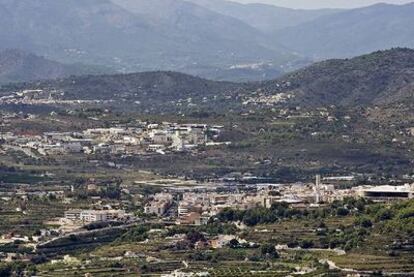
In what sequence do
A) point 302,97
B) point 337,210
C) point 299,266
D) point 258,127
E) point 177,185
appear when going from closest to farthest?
1. point 299,266
2. point 337,210
3. point 177,185
4. point 258,127
5. point 302,97

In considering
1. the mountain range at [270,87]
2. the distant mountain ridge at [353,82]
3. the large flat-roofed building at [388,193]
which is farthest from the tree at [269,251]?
the distant mountain ridge at [353,82]

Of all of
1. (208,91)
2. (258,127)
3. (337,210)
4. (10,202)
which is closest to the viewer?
(337,210)

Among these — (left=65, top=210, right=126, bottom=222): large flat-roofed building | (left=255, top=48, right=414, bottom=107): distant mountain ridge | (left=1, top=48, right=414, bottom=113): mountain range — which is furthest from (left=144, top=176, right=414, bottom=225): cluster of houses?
(left=255, top=48, right=414, bottom=107): distant mountain ridge

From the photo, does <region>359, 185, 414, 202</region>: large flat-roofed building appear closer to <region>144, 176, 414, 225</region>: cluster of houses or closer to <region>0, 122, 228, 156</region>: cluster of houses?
<region>144, 176, 414, 225</region>: cluster of houses

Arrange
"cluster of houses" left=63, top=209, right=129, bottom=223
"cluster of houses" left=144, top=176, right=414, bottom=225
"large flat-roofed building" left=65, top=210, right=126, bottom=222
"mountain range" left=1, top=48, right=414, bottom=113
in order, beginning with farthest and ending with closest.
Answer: "mountain range" left=1, top=48, right=414, bottom=113
"cluster of houses" left=144, top=176, right=414, bottom=225
"large flat-roofed building" left=65, top=210, right=126, bottom=222
"cluster of houses" left=63, top=209, right=129, bottom=223

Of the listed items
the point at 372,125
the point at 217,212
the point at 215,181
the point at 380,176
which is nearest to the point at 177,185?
the point at 215,181

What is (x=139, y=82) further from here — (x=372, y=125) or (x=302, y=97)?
(x=372, y=125)
